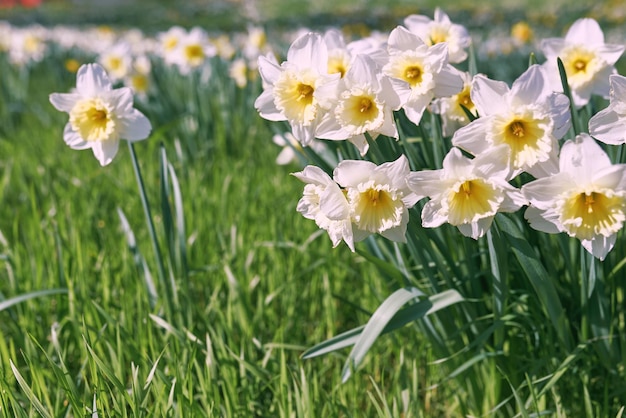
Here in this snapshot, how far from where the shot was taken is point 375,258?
122 cm

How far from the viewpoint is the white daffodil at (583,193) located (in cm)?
90

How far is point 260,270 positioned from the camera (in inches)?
73.2

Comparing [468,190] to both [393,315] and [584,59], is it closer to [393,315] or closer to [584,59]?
[393,315]

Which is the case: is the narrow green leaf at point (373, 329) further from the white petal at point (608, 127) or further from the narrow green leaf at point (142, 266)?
the narrow green leaf at point (142, 266)

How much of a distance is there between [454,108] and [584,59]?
12.3 inches

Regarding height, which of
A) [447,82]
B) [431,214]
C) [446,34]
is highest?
[446,34]

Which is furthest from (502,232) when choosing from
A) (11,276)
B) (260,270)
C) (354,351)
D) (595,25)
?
(11,276)

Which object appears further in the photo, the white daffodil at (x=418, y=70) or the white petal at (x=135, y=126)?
the white petal at (x=135, y=126)

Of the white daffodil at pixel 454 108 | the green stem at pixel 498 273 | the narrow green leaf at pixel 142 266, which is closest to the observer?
the green stem at pixel 498 273

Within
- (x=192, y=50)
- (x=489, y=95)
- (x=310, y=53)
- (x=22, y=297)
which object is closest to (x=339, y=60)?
(x=310, y=53)

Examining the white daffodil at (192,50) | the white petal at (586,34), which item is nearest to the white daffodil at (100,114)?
the white petal at (586,34)

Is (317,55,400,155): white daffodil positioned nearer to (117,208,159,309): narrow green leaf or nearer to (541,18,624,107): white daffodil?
(541,18,624,107): white daffodil

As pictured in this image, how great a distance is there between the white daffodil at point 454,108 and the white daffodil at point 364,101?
253 millimetres

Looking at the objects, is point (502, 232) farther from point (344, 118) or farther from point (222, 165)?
point (222, 165)
